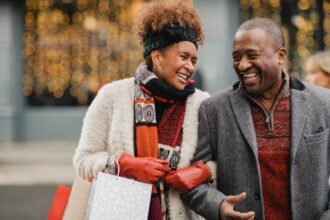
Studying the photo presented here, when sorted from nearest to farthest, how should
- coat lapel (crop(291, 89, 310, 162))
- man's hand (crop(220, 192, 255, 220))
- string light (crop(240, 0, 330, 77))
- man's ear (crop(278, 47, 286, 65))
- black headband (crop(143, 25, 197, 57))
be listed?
man's hand (crop(220, 192, 255, 220)) → coat lapel (crop(291, 89, 310, 162)) → man's ear (crop(278, 47, 286, 65)) → black headband (crop(143, 25, 197, 57)) → string light (crop(240, 0, 330, 77))

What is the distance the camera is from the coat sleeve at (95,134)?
125 inches

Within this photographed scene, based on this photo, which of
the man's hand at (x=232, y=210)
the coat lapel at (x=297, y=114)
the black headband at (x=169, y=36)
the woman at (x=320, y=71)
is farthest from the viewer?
the woman at (x=320, y=71)

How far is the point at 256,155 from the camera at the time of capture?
2816mm

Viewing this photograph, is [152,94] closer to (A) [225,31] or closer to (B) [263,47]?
(B) [263,47]

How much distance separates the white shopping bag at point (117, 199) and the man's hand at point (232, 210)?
369 millimetres

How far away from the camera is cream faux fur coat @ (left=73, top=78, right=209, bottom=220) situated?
→ 3094 mm

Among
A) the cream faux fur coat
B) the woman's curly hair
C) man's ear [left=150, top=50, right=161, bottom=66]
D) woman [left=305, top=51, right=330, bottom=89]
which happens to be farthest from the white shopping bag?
woman [left=305, top=51, right=330, bottom=89]

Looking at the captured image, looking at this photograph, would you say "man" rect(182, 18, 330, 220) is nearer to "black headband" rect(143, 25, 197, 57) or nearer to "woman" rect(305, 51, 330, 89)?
"black headband" rect(143, 25, 197, 57)

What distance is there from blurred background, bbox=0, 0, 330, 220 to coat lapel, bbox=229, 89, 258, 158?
11120mm

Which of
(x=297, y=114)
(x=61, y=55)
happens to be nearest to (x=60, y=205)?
(x=297, y=114)

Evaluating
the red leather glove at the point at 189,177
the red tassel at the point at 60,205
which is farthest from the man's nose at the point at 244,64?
the red tassel at the point at 60,205

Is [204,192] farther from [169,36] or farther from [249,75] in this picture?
[169,36]

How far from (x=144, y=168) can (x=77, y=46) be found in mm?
12259

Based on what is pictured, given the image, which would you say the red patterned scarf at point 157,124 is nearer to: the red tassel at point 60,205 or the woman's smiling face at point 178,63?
the woman's smiling face at point 178,63
